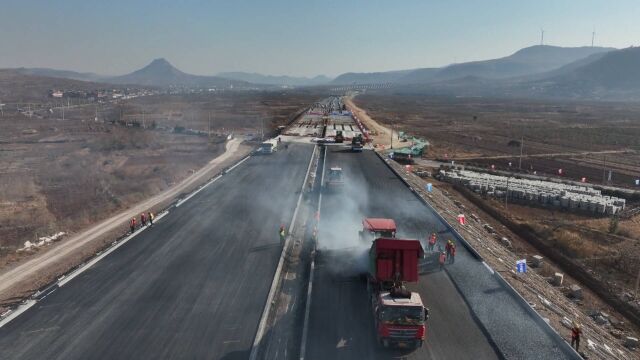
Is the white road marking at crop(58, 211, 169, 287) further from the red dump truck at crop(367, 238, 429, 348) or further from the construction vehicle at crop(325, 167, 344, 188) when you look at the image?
the construction vehicle at crop(325, 167, 344, 188)

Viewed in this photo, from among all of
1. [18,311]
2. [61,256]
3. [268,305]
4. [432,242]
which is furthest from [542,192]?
[18,311]

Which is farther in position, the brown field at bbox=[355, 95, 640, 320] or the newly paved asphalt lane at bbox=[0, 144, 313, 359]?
the brown field at bbox=[355, 95, 640, 320]

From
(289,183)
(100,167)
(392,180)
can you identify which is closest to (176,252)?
(289,183)

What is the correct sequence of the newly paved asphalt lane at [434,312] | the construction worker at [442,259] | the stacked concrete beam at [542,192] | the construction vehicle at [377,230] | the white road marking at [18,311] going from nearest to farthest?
the newly paved asphalt lane at [434,312]
the white road marking at [18,311]
the construction worker at [442,259]
the construction vehicle at [377,230]
the stacked concrete beam at [542,192]

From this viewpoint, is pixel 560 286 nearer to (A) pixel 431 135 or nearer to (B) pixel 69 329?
(B) pixel 69 329

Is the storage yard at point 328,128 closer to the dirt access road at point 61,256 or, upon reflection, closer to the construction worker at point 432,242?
the dirt access road at point 61,256

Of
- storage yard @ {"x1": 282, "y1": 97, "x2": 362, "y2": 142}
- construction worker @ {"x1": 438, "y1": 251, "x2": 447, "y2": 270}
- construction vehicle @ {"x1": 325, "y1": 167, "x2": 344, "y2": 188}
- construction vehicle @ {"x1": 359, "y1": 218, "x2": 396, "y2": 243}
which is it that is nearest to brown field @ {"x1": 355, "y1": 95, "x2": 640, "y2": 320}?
construction worker @ {"x1": 438, "y1": 251, "x2": 447, "y2": 270}

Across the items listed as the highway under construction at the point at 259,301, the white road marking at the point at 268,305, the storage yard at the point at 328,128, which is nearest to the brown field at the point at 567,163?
the highway under construction at the point at 259,301
